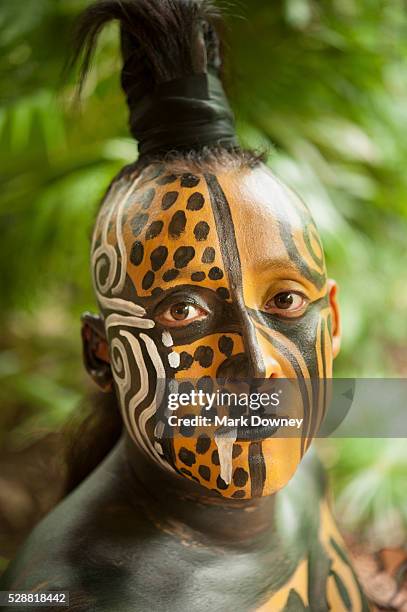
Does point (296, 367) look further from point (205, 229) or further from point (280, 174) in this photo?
point (280, 174)

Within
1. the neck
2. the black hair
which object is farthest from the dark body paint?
the black hair

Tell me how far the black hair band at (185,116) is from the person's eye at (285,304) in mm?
147

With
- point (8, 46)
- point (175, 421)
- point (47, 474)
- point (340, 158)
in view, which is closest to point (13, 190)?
point (8, 46)

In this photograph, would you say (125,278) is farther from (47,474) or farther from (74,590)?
(47,474)

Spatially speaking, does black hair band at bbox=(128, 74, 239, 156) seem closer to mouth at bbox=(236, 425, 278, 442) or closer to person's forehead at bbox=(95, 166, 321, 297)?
person's forehead at bbox=(95, 166, 321, 297)

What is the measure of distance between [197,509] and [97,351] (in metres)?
0.16

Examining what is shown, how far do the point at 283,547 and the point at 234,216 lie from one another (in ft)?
0.99

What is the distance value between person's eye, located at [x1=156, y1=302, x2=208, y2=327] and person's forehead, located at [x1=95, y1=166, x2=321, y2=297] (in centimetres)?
2

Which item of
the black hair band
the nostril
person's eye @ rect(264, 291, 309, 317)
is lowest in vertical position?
the nostril

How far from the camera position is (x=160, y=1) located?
572mm

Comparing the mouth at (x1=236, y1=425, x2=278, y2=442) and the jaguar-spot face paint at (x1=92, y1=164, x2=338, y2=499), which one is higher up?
the jaguar-spot face paint at (x1=92, y1=164, x2=338, y2=499)

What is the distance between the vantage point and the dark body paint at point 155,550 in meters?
0.53

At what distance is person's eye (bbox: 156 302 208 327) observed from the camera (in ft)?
1.68

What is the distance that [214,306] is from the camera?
1.67 feet
